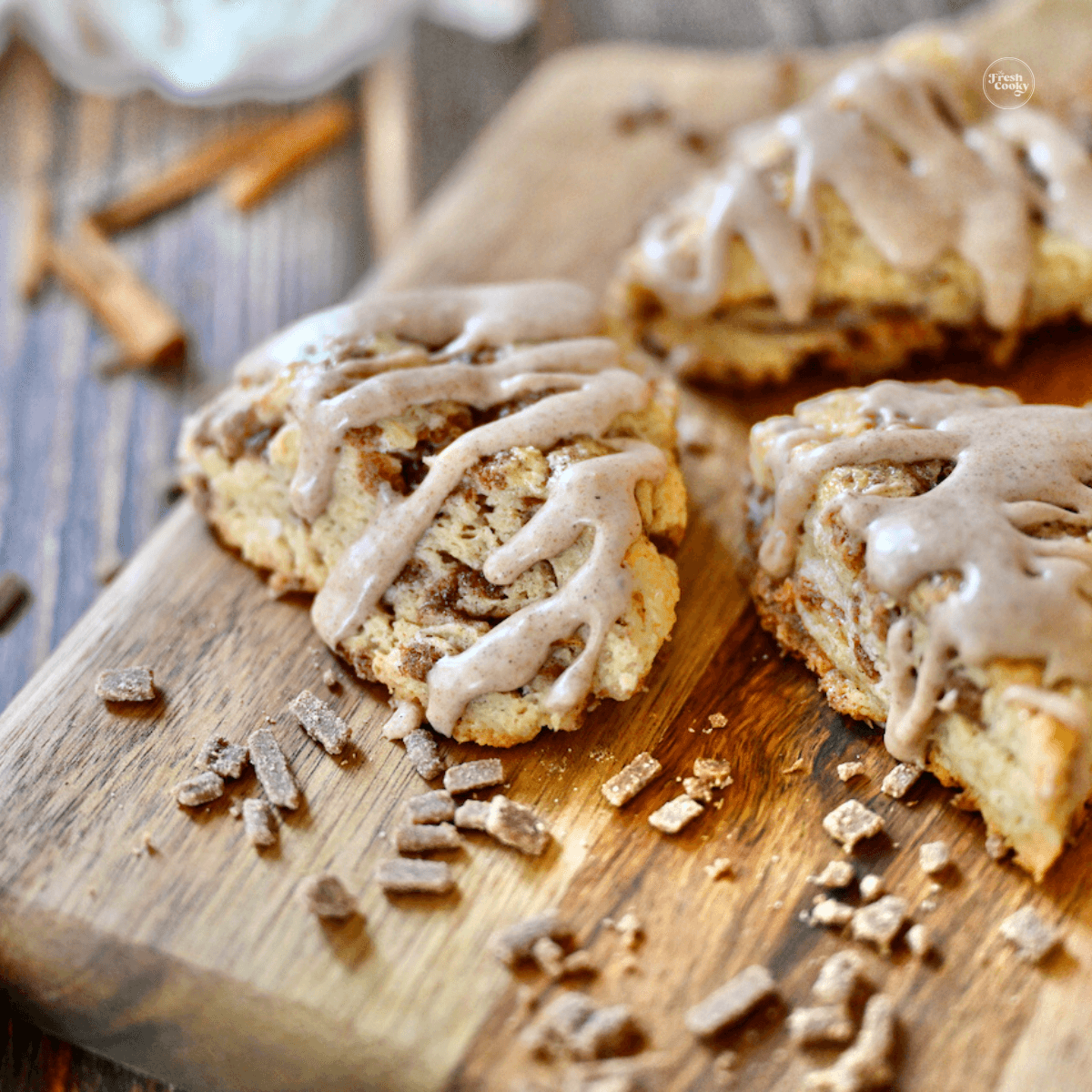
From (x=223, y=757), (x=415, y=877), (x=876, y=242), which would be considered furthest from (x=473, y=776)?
(x=876, y=242)

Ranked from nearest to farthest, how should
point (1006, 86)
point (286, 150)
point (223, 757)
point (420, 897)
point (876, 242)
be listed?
point (420, 897)
point (223, 757)
point (876, 242)
point (1006, 86)
point (286, 150)

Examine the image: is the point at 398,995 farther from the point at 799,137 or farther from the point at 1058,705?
the point at 799,137

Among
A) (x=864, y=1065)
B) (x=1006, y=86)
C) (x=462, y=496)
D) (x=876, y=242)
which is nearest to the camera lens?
(x=864, y=1065)

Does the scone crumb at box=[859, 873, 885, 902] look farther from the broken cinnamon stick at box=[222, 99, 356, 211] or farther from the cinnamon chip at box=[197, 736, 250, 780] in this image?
the broken cinnamon stick at box=[222, 99, 356, 211]

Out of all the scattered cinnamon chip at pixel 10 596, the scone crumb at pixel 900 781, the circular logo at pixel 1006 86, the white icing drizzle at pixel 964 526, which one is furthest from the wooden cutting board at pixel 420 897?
the circular logo at pixel 1006 86

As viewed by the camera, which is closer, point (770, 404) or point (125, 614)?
point (125, 614)

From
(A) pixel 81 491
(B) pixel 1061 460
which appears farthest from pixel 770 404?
(A) pixel 81 491

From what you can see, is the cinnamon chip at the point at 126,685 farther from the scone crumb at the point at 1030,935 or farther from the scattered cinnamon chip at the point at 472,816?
the scone crumb at the point at 1030,935

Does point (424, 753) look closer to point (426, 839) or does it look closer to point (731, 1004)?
point (426, 839)
